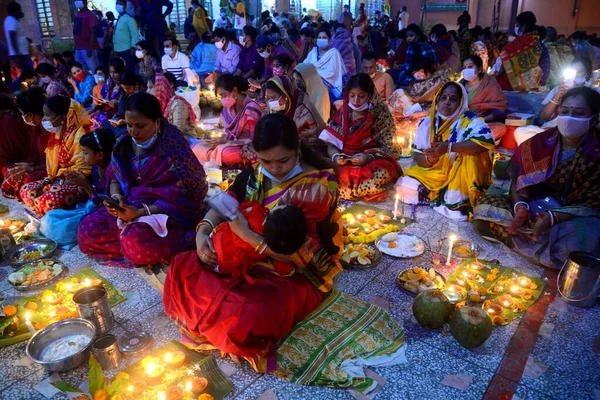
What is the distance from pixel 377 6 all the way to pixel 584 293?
3073cm

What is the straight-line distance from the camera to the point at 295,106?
5.36 metres

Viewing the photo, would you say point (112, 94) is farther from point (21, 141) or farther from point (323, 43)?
point (323, 43)

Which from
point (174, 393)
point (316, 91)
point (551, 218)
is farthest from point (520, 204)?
point (316, 91)

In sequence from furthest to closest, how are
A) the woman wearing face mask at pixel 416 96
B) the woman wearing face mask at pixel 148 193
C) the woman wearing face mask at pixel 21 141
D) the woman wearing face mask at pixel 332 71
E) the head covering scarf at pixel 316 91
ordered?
the woman wearing face mask at pixel 332 71 < the woman wearing face mask at pixel 416 96 < the head covering scarf at pixel 316 91 < the woman wearing face mask at pixel 21 141 < the woman wearing face mask at pixel 148 193

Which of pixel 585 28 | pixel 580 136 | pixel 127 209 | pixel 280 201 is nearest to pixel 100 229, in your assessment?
pixel 127 209

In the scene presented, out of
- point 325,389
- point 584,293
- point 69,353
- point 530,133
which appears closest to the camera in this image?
point 325,389

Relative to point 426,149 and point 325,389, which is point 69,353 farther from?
point 426,149

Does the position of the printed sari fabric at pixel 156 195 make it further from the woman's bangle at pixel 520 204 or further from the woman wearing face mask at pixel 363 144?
the woman's bangle at pixel 520 204

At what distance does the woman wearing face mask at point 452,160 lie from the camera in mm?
4406

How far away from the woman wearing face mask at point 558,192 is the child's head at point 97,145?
360 centimetres

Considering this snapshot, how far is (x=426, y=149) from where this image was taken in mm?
4566

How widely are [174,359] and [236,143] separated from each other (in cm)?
388

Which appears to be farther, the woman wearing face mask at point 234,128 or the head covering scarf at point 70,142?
the woman wearing face mask at point 234,128

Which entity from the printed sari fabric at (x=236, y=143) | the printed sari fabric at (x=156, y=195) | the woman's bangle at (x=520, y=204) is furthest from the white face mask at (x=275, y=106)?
the woman's bangle at (x=520, y=204)
